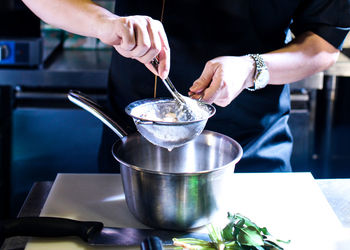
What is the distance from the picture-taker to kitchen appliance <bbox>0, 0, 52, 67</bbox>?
96.6 inches

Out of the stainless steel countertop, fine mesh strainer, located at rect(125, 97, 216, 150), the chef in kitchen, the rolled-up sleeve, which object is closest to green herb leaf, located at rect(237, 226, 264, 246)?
fine mesh strainer, located at rect(125, 97, 216, 150)

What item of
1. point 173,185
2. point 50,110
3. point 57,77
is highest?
point 173,185

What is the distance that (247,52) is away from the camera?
1.51 m

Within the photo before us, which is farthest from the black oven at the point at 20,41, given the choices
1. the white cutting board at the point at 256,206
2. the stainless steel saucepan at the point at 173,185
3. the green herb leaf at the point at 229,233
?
the green herb leaf at the point at 229,233

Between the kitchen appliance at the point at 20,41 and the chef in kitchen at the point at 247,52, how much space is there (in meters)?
0.95

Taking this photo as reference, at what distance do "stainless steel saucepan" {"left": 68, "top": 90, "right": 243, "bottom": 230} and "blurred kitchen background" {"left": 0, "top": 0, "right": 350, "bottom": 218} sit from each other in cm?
124

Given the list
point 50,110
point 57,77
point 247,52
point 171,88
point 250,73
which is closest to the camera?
point 171,88

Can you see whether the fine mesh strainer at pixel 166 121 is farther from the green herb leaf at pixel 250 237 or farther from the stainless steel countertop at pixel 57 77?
the stainless steel countertop at pixel 57 77

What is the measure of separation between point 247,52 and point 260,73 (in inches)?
6.5

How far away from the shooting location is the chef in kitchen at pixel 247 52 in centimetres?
140

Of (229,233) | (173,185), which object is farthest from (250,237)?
(173,185)

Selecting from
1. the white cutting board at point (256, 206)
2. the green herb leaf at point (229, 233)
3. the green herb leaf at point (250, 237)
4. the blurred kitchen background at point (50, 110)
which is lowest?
the blurred kitchen background at point (50, 110)

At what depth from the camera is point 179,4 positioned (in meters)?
1.48

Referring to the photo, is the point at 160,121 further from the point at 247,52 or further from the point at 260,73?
the point at 247,52
